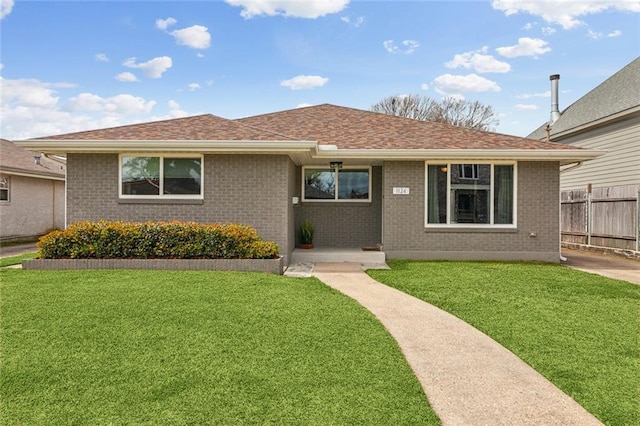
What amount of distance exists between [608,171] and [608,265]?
579cm

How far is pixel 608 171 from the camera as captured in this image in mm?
15375

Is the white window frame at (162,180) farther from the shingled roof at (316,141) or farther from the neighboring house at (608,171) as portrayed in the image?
the neighboring house at (608,171)

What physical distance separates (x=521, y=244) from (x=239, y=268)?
7463mm

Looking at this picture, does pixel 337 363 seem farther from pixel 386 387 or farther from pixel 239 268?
pixel 239 268

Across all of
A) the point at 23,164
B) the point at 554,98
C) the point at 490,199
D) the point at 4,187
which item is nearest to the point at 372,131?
the point at 490,199

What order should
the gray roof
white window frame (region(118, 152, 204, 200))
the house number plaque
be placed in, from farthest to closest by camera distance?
the gray roof < the house number plaque < white window frame (region(118, 152, 204, 200))

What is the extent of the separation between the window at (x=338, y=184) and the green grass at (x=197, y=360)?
240 inches

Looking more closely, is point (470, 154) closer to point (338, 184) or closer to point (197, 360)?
point (338, 184)

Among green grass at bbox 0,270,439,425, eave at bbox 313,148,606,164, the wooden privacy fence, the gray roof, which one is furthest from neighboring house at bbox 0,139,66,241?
the gray roof

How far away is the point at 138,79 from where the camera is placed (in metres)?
16.1

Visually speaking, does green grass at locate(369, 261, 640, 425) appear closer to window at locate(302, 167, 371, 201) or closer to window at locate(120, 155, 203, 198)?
window at locate(302, 167, 371, 201)

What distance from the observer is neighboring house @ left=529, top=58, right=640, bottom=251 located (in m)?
13.5

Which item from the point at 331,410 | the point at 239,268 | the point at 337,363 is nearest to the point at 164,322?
the point at 337,363

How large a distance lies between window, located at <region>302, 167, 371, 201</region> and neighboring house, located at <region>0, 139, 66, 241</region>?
11321 mm
